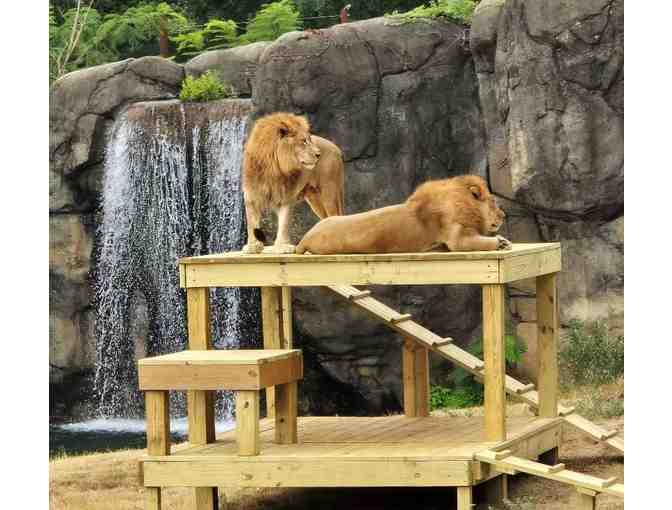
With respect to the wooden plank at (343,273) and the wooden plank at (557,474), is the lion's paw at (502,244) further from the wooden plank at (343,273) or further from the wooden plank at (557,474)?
the wooden plank at (557,474)

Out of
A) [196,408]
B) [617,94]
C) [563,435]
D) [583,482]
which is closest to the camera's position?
[583,482]

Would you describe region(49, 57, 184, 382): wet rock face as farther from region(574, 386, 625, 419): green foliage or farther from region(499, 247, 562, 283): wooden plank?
region(499, 247, 562, 283): wooden plank

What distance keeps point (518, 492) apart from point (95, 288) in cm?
767

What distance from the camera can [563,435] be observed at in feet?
33.0

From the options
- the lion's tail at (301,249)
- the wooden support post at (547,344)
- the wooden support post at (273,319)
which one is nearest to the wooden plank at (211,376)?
the lion's tail at (301,249)

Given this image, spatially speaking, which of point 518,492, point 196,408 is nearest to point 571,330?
point 518,492

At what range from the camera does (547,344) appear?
30.2ft

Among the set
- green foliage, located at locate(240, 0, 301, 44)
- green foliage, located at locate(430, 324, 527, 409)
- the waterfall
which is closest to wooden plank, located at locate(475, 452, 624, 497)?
green foliage, located at locate(430, 324, 527, 409)

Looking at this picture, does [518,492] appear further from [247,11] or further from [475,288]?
[247,11]

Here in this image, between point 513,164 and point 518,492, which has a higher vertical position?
point 513,164

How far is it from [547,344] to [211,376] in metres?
2.48

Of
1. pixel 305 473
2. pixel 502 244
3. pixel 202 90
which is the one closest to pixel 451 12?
pixel 202 90

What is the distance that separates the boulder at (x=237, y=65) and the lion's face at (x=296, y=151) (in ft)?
22.3
